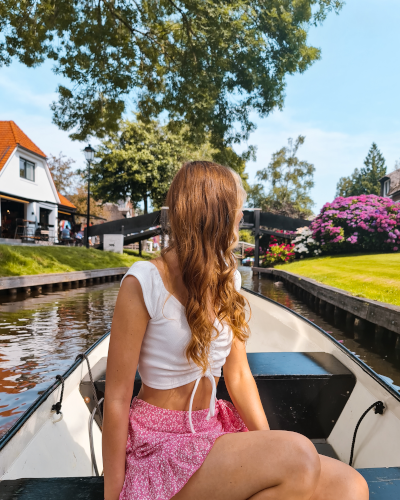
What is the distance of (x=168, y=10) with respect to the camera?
1084 centimetres

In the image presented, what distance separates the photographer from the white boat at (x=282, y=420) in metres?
1.40

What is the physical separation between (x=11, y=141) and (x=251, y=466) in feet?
83.5

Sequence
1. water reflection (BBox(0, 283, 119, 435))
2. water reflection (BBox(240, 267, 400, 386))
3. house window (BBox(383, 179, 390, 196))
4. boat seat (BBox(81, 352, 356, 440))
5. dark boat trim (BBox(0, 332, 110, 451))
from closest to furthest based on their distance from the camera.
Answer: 1. dark boat trim (BBox(0, 332, 110, 451))
2. boat seat (BBox(81, 352, 356, 440))
3. water reflection (BBox(0, 283, 119, 435))
4. water reflection (BBox(240, 267, 400, 386))
5. house window (BBox(383, 179, 390, 196))

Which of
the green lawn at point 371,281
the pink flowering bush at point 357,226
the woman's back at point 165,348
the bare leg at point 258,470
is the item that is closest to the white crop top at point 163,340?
the woman's back at point 165,348

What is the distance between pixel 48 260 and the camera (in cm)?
1348

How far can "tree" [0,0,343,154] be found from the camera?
10.3 meters

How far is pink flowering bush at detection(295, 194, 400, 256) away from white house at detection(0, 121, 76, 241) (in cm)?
1469

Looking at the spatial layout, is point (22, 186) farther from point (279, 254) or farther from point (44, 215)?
point (279, 254)

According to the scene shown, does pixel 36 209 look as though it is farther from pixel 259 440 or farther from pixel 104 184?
pixel 259 440

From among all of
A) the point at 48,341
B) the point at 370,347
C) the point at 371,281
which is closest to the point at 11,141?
the point at 48,341

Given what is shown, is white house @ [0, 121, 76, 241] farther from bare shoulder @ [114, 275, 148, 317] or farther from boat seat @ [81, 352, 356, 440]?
bare shoulder @ [114, 275, 148, 317]

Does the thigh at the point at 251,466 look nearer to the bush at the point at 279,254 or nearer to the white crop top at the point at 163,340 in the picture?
the white crop top at the point at 163,340

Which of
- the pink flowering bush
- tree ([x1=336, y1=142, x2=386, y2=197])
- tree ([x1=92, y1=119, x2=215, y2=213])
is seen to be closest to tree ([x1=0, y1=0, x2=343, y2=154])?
the pink flowering bush

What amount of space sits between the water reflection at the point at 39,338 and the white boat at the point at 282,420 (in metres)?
1.53
